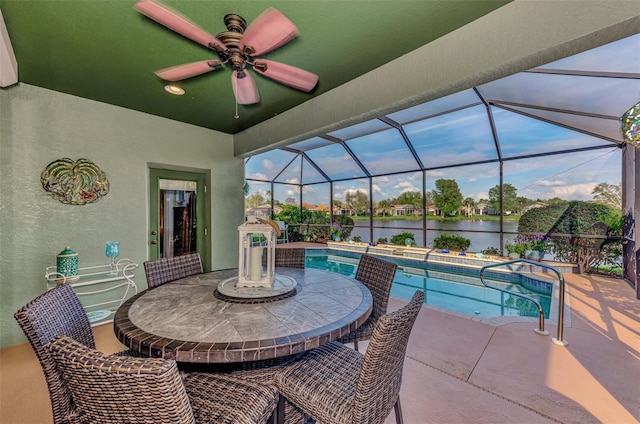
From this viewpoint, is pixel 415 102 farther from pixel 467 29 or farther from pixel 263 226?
pixel 263 226

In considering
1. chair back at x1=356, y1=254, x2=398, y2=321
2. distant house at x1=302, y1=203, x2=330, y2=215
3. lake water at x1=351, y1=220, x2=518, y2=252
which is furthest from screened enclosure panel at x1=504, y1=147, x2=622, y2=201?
chair back at x1=356, y1=254, x2=398, y2=321

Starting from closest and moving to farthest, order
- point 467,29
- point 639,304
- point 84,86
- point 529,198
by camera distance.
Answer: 1. point 467,29
2. point 84,86
3. point 639,304
4. point 529,198

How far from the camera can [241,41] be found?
1631 millimetres

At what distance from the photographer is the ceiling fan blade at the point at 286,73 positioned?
1.83 m

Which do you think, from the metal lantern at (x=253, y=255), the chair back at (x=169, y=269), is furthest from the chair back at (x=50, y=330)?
the metal lantern at (x=253, y=255)

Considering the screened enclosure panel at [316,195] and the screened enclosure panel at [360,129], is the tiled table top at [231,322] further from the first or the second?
the screened enclosure panel at [316,195]

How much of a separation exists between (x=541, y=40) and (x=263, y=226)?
2.16 metres

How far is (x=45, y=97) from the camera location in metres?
2.97

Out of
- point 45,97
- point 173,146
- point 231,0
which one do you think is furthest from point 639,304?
point 45,97

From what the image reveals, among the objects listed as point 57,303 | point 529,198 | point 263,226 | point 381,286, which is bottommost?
point 381,286

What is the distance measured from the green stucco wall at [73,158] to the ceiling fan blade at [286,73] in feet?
8.97

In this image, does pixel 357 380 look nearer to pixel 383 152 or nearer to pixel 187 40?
pixel 187 40


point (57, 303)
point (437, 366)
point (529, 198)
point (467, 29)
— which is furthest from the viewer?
point (529, 198)

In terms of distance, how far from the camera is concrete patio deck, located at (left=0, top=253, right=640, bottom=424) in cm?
177
